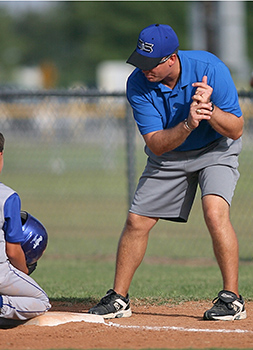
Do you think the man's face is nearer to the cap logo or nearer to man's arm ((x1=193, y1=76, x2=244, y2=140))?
the cap logo

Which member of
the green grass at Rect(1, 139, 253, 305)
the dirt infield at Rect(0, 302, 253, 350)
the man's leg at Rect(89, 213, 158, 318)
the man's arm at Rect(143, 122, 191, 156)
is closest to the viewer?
the dirt infield at Rect(0, 302, 253, 350)

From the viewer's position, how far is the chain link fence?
967cm

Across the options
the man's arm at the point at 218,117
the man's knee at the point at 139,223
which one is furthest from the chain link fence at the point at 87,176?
the man's knee at the point at 139,223

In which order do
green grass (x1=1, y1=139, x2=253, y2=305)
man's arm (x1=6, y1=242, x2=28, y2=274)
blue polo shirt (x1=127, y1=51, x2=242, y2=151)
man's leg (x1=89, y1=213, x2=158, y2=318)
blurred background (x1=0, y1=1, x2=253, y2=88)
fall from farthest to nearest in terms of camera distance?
blurred background (x1=0, y1=1, x2=253, y2=88), green grass (x1=1, y1=139, x2=253, y2=305), man's leg (x1=89, y1=213, x2=158, y2=318), blue polo shirt (x1=127, y1=51, x2=242, y2=151), man's arm (x1=6, y1=242, x2=28, y2=274)

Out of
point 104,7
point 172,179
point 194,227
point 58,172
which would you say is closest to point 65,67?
point 104,7

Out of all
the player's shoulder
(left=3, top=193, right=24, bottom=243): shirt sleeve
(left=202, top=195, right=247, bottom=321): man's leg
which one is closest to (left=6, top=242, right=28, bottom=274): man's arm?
(left=3, top=193, right=24, bottom=243): shirt sleeve

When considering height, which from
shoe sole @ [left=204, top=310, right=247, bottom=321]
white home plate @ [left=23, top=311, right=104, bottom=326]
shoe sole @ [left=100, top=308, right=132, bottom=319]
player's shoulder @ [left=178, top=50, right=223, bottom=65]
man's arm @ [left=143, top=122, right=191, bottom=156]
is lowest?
shoe sole @ [left=100, top=308, right=132, bottom=319]

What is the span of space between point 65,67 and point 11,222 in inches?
2985

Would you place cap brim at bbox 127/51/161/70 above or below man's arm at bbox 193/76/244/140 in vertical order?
above

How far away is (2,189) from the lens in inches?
186

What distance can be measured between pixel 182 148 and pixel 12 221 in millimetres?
1521

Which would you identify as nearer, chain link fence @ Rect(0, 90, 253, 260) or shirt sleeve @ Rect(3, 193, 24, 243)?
shirt sleeve @ Rect(3, 193, 24, 243)

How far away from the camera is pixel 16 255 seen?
192 inches

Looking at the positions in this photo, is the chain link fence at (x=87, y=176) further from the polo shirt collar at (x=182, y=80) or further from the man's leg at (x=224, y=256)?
the man's leg at (x=224, y=256)
